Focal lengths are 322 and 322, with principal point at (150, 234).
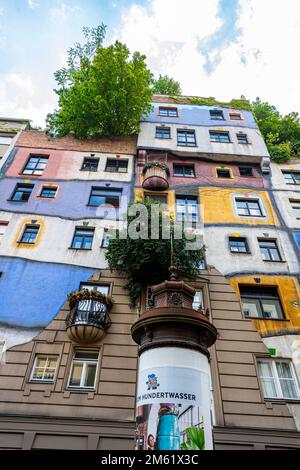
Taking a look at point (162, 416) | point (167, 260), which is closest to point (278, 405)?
point (167, 260)

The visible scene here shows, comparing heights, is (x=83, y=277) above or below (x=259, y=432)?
above

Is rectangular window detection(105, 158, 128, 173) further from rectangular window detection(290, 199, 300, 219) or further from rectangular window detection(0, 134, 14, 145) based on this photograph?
rectangular window detection(290, 199, 300, 219)

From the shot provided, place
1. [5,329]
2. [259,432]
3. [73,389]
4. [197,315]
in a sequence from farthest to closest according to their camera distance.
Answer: [5,329]
[73,389]
[259,432]
[197,315]

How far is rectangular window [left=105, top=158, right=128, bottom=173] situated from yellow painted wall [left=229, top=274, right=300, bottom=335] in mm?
10142

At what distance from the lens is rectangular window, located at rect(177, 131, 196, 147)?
2248cm

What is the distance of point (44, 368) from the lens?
39.9 feet

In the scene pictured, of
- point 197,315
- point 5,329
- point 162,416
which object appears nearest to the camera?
point 162,416

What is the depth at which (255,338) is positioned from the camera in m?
13.0

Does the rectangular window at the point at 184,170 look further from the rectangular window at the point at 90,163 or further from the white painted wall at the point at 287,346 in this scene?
the white painted wall at the point at 287,346

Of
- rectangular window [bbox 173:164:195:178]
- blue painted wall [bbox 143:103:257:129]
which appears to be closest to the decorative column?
rectangular window [bbox 173:164:195:178]

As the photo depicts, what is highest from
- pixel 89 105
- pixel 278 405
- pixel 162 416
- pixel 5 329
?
pixel 89 105

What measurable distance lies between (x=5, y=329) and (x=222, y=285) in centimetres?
941

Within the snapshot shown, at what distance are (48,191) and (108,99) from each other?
328 inches

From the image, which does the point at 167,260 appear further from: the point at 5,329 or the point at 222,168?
Answer: the point at 222,168
